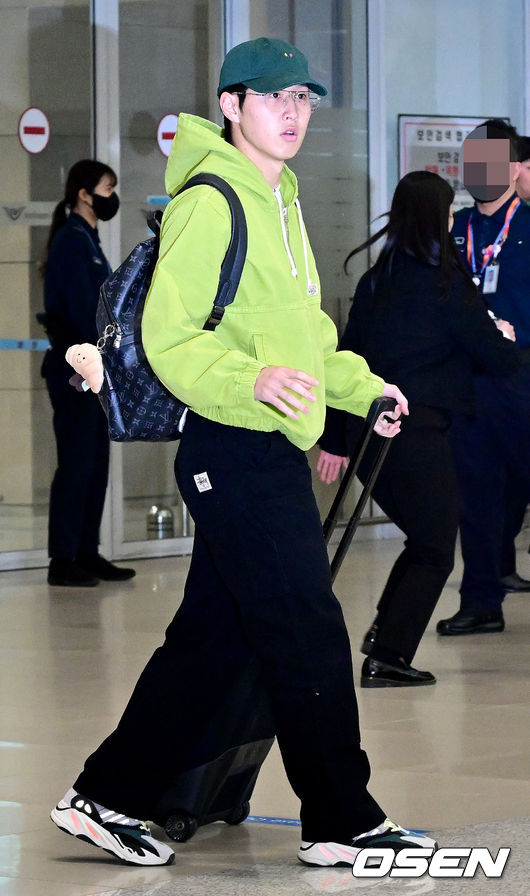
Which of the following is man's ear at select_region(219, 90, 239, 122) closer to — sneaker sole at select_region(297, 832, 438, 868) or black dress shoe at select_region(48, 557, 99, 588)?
sneaker sole at select_region(297, 832, 438, 868)

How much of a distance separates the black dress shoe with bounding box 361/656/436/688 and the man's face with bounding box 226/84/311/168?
236 cm

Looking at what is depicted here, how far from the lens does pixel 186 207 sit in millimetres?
3057

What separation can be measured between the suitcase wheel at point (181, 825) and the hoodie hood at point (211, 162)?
125cm

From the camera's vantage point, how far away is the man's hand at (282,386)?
287cm

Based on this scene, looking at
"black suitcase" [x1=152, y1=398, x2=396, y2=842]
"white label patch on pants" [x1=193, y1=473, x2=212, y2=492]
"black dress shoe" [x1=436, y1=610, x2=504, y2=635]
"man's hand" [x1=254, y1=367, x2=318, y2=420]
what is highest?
"man's hand" [x1=254, y1=367, x2=318, y2=420]

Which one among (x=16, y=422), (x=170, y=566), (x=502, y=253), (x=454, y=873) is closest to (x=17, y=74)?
(x=16, y=422)

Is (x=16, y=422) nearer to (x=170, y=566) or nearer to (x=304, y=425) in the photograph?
(x=170, y=566)

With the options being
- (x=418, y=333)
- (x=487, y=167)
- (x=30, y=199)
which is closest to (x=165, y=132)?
(x=30, y=199)

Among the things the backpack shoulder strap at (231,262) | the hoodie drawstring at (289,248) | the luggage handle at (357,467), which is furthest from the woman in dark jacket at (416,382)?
the backpack shoulder strap at (231,262)

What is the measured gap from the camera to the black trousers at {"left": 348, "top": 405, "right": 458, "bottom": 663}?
16.5 feet

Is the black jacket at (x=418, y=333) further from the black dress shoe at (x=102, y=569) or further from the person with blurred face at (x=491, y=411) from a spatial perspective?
the black dress shoe at (x=102, y=569)

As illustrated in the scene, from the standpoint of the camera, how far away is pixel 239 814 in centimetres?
354

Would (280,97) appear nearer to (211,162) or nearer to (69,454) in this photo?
(211,162)

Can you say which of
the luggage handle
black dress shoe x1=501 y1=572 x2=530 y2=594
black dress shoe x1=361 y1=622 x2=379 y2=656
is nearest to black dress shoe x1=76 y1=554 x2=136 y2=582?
black dress shoe x1=501 y1=572 x2=530 y2=594
